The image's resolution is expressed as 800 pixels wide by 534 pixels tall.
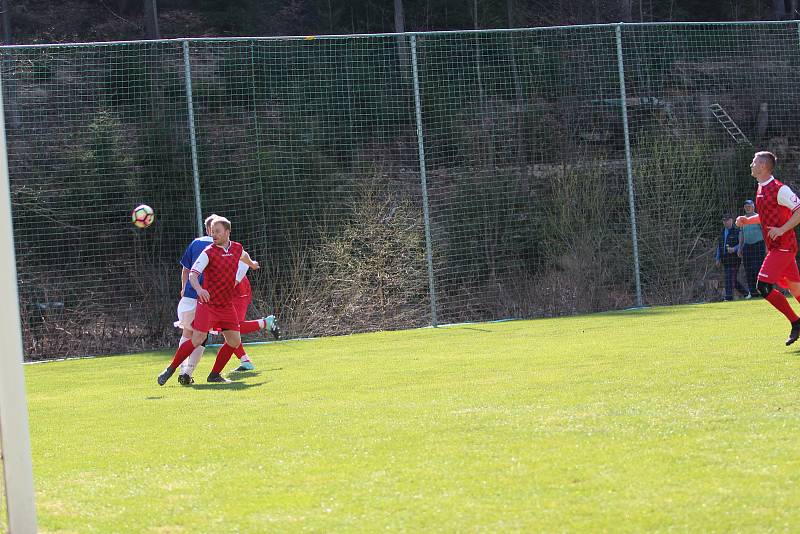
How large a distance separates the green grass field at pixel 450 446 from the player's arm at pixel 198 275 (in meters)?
0.86

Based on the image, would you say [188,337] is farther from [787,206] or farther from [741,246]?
[741,246]

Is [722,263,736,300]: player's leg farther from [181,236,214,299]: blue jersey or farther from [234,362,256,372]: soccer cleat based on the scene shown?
[181,236,214,299]: blue jersey

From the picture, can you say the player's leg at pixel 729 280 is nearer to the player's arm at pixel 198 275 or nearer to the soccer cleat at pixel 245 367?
the soccer cleat at pixel 245 367

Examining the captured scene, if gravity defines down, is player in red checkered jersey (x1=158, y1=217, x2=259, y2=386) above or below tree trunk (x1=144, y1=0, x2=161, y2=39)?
below

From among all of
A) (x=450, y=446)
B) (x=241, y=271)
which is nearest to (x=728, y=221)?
(x=241, y=271)

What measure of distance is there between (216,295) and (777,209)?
5290 millimetres

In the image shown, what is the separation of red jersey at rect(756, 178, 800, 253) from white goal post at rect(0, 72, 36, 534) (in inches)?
283

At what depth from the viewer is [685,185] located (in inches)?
719

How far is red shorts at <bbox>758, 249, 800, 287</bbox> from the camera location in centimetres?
917

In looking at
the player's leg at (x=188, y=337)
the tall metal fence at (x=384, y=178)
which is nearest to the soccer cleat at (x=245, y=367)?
the player's leg at (x=188, y=337)

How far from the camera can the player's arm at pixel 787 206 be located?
29.5ft

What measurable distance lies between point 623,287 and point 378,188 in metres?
4.62

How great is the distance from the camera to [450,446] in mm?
5426

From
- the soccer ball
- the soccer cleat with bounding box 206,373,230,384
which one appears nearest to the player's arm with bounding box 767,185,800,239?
the soccer cleat with bounding box 206,373,230,384
